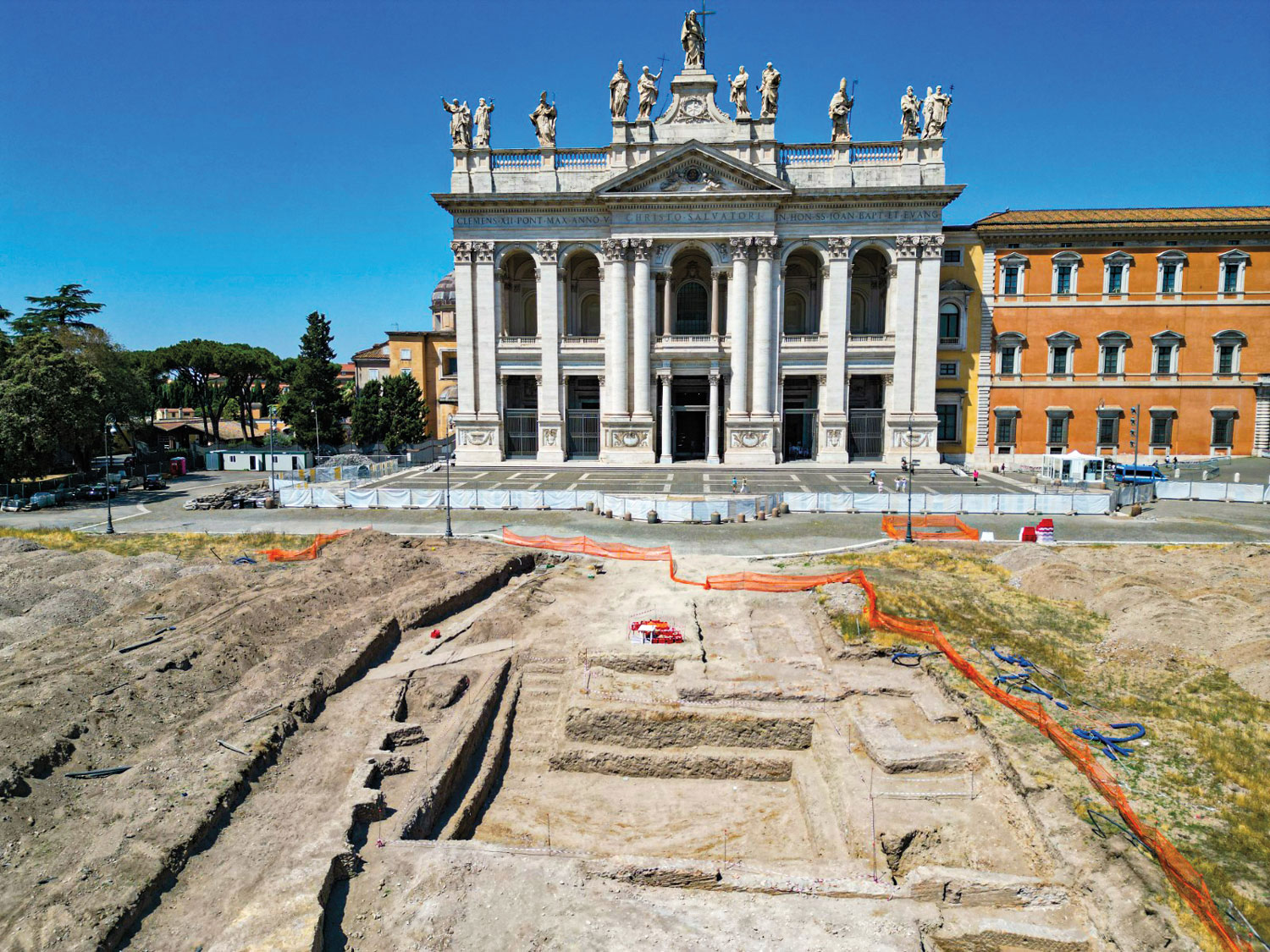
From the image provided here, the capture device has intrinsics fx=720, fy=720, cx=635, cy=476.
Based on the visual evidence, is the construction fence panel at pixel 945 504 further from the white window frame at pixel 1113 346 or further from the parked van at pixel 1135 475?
the white window frame at pixel 1113 346

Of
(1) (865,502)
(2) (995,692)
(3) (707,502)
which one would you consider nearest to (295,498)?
(3) (707,502)

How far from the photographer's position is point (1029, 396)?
51.7 metres

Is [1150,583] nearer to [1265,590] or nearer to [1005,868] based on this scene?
[1265,590]

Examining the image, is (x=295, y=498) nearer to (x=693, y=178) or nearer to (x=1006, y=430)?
(x=693, y=178)

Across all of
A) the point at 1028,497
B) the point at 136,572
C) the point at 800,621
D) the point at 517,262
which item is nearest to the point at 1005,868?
the point at 800,621

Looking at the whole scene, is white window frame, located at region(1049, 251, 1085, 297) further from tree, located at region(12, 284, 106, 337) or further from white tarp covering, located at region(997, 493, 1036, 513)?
tree, located at region(12, 284, 106, 337)

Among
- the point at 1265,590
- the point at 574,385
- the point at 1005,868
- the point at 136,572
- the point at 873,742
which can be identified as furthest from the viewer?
the point at 574,385

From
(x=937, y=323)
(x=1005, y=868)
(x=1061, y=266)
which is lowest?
(x=1005, y=868)

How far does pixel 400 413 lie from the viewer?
56.8m

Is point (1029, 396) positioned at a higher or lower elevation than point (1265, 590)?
higher

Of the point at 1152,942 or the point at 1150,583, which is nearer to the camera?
the point at 1152,942

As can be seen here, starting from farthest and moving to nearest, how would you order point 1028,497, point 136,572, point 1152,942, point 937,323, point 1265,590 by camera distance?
1. point 937,323
2. point 1028,497
3. point 136,572
4. point 1265,590
5. point 1152,942

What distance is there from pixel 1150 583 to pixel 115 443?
67.3 m

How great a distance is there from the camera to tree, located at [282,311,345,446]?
194 ft
